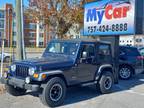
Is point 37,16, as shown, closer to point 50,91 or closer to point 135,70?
point 135,70

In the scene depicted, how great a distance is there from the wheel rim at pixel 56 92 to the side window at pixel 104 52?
7.50 ft

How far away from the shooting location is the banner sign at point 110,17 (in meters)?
11.6

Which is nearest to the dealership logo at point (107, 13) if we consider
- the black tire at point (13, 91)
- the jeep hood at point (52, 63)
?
the jeep hood at point (52, 63)

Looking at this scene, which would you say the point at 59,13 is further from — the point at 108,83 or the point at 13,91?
the point at 13,91

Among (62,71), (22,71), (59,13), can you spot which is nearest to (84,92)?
(62,71)

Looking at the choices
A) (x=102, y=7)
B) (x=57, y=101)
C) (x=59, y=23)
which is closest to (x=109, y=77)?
(x=57, y=101)

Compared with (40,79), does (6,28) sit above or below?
above

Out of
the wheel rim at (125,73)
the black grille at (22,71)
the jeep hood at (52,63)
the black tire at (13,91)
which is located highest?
the jeep hood at (52,63)

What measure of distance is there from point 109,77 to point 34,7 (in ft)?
37.2

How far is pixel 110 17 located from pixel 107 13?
24 centimetres

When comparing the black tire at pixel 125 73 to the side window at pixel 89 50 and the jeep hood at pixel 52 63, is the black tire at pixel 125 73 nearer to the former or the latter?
the side window at pixel 89 50

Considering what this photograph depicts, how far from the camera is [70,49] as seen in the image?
9000 mm

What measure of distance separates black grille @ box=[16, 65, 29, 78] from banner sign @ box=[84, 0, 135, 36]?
17.5 feet

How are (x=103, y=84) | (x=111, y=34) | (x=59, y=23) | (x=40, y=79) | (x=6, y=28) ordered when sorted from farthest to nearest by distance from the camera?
(x=6, y=28), (x=59, y=23), (x=111, y=34), (x=103, y=84), (x=40, y=79)
